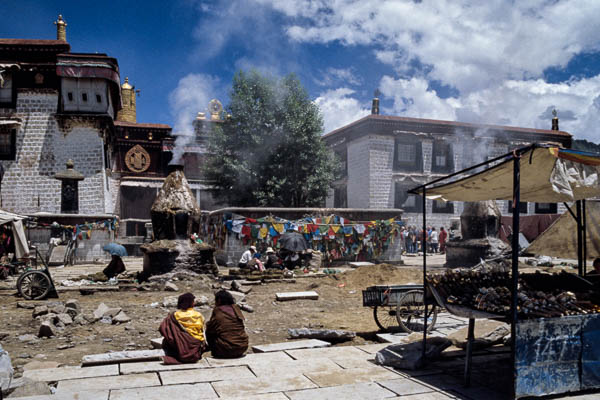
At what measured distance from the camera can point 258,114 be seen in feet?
84.8

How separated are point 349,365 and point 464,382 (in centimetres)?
148

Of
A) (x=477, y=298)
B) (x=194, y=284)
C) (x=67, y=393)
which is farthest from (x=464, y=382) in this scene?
(x=194, y=284)

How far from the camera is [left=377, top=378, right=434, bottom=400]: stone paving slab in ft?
16.4

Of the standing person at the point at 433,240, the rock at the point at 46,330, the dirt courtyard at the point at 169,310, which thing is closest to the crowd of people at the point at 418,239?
the standing person at the point at 433,240

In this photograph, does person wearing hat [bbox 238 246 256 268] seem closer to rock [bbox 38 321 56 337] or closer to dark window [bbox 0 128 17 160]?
rock [bbox 38 321 56 337]

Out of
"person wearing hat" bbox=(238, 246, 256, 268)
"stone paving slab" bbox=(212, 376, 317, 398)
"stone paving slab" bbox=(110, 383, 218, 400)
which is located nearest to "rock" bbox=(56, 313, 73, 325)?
"stone paving slab" bbox=(110, 383, 218, 400)

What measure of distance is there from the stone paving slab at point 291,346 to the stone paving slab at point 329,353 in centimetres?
15

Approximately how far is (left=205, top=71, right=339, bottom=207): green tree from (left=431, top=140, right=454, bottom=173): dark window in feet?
31.0

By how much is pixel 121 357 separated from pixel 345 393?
3064 mm

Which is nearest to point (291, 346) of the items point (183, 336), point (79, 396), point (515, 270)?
point (183, 336)

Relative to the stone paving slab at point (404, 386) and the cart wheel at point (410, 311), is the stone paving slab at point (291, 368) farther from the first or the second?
the cart wheel at point (410, 311)

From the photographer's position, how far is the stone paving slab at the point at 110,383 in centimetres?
499

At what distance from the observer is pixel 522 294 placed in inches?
201

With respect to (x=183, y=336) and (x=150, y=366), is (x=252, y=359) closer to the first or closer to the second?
(x=183, y=336)
